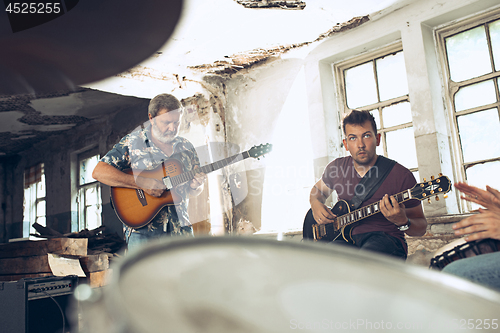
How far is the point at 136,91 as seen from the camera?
3885 mm

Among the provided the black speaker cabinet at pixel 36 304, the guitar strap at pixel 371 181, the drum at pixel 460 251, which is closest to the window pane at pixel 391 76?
the guitar strap at pixel 371 181

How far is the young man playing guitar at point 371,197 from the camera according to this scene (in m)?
2.27

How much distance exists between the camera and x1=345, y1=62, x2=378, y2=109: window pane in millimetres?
3158

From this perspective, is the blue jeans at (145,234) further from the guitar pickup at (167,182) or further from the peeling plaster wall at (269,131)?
the peeling plaster wall at (269,131)

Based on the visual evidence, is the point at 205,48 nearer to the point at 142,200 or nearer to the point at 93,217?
the point at 142,200

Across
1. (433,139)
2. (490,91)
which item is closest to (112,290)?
(433,139)

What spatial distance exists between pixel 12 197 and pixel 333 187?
6724 millimetres

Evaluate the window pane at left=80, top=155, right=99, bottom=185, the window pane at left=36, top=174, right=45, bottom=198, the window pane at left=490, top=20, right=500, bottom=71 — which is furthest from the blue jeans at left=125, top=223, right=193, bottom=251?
the window pane at left=36, top=174, right=45, bottom=198

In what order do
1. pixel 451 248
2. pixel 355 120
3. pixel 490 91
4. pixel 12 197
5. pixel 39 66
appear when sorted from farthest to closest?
1. pixel 12 197
2. pixel 39 66
3. pixel 355 120
4. pixel 490 91
5. pixel 451 248

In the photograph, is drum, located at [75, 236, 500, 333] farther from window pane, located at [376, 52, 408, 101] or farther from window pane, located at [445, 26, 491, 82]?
window pane, located at [376, 52, 408, 101]

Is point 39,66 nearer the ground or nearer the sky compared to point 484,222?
nearer the sky

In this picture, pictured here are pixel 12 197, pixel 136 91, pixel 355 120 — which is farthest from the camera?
pixel 12 197

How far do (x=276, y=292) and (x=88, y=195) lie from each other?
5.76 metres

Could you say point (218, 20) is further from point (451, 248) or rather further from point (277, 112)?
point (451, 248)
